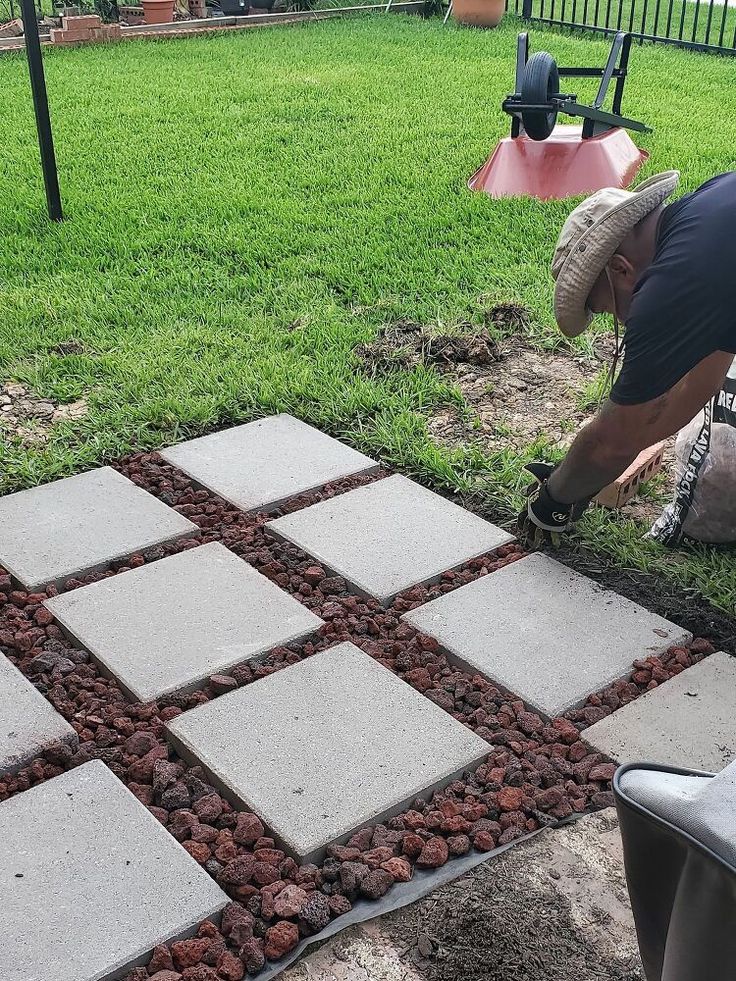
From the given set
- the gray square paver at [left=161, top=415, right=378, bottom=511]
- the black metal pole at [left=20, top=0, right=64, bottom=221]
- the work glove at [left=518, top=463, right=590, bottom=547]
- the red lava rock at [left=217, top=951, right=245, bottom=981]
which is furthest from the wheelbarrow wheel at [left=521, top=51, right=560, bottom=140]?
the red lava rock at [left=217, top=951, right=245, bottom=981]

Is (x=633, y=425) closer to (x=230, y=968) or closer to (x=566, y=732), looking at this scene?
(x=566, y=732)

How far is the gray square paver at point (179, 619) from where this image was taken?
9.12 ft

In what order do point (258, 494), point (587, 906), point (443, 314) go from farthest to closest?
1. point (443, 314)
2. point (258, 494)
3. point (587, 906)

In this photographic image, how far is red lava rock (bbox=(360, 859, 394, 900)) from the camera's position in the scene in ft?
6.97

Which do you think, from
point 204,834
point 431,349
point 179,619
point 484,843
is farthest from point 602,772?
point 431,349

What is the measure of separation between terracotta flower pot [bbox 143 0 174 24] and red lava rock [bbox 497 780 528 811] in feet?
39.6

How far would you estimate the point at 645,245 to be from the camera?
282 centimetres

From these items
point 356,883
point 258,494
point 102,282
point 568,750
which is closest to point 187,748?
point 356,883

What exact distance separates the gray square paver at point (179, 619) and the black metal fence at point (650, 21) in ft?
31.9

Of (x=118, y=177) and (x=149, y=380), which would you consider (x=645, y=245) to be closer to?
(x=149, y=380)

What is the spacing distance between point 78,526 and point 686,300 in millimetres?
2040

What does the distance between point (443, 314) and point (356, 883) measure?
3.31m

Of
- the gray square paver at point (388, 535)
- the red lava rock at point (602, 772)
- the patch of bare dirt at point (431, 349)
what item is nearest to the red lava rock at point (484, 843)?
the red lava rock at point (602, 772)

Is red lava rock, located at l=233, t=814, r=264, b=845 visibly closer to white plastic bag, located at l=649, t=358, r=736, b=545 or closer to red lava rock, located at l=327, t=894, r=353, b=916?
red lava rock, located at l=327, t=894, r=353, b=916
